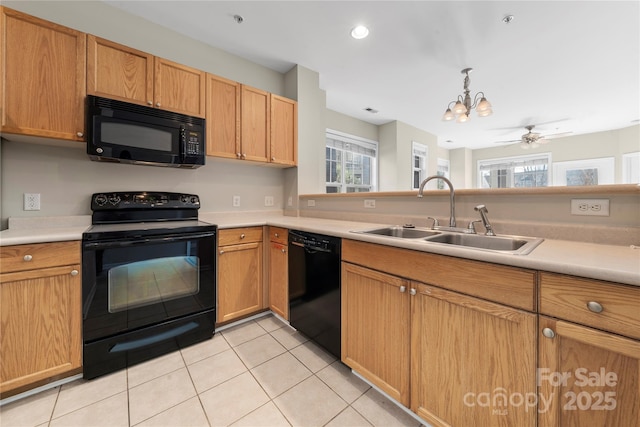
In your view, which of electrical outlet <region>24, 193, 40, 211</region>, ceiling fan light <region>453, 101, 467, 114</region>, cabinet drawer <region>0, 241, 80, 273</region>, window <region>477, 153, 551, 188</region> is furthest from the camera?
window <region>477, 153, 551, 188</region>

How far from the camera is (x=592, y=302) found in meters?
0.75

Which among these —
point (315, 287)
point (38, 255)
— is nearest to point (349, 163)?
point (315, 287)

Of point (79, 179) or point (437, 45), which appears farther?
point (437, 45)

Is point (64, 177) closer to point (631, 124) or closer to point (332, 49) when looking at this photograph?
point (332, 49)

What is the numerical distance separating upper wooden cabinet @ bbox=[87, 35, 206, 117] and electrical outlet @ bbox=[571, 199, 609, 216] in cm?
259

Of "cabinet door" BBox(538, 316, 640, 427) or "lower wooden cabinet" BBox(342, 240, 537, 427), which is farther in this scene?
"lower wooden cabinet" BBox(342, 240, 537, 427)

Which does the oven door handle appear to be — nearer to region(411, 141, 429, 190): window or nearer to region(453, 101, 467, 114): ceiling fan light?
region(453, 101, 467, 114): ceiling fan light

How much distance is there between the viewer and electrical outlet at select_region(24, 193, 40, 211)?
173cm

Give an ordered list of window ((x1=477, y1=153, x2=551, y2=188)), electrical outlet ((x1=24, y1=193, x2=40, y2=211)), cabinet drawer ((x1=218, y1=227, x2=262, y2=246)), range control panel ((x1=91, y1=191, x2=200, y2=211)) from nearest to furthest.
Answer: electrical outlet ((x1=24, y1=193, x2=40, y2=211)) → range control panel ((x1=91, y1=191, x2=200, y2=211)) → cabinet drawer ((x1=218, y1=227, x2=262, y2=246)) → window ((x1=477, y1=153, x2=551, y2=188))

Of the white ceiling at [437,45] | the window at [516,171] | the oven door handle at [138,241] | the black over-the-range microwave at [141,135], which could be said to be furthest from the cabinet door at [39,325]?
the window at [516,171]

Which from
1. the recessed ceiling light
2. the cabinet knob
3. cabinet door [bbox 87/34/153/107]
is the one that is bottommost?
the cabinet knob

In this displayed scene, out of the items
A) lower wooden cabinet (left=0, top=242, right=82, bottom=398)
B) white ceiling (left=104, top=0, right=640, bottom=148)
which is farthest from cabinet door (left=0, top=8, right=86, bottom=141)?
lower wooden cabinet (left=0, top=242, right=82, bottom=398)

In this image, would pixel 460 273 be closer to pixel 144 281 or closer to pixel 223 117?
pixel 144 281

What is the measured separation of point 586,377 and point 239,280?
2.03m
